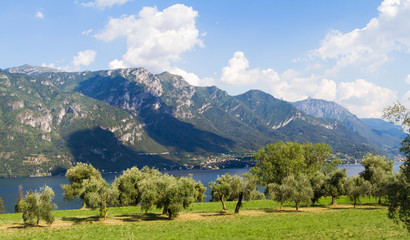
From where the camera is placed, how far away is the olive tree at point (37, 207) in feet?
127

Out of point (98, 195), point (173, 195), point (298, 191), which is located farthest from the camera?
point (298, 191)

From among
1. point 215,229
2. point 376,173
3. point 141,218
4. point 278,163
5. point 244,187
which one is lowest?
point 141,218

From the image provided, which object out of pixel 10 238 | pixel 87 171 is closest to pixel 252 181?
pixel 10 238

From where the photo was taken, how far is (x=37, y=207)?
39344 millimetres

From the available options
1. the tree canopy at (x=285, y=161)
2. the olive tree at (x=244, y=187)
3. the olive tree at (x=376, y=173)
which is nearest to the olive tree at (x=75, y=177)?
the olive tree at (x=244, y=187)

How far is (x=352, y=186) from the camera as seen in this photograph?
2314 inches

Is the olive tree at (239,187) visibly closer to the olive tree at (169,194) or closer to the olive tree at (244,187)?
the olive tree at (244,187)

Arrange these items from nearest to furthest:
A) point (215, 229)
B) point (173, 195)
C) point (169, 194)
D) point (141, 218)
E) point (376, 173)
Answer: point (215, 229)
point (169, 194)
point (173, 195)
point (141, 218)
point (376, 173)

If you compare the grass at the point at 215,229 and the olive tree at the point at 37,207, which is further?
the olive tree at the point at 37,207

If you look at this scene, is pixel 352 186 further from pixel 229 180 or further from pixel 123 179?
pixel 123 179

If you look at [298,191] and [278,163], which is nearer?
[298,191]

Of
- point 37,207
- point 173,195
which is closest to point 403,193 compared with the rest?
point 173,195

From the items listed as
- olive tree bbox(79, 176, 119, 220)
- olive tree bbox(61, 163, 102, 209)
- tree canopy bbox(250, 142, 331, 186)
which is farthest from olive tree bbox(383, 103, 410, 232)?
olive tree bbox(61, 163, 102, 209)

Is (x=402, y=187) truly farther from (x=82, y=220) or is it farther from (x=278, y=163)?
(x=278, y=163)
